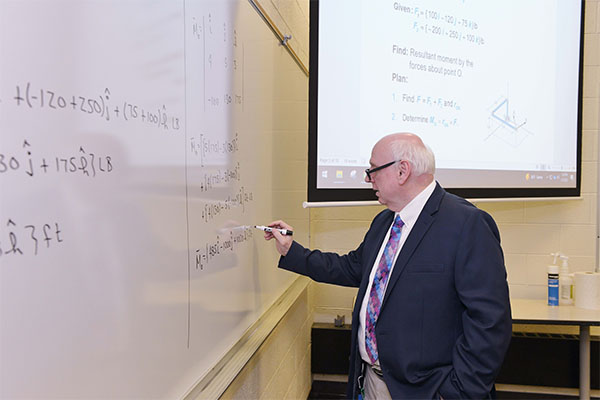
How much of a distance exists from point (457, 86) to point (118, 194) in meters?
2.08

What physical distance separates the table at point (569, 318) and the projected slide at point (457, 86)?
0.67 m

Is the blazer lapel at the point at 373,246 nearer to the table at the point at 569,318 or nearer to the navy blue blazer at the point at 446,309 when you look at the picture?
the navy blue blazer at the point at 446,309

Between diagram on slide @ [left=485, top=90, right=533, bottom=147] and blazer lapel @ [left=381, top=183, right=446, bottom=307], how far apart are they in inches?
50.1

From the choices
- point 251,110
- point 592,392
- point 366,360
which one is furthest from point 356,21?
point 592,392

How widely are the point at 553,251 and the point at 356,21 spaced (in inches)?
76.9

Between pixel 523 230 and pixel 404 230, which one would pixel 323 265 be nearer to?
pixel 404 230

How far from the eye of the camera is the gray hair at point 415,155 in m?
1.57

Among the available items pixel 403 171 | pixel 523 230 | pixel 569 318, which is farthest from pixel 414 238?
pixel 523 230

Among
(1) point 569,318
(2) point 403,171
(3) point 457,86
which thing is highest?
(3) point 457,86

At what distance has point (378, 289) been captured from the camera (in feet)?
5.28

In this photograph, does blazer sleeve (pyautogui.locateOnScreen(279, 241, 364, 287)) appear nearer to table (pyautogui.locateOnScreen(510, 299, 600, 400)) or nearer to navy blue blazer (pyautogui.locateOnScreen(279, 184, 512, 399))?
navy blue blazer (pyautogui.locateOnScreen(279, 184, 512, 399))

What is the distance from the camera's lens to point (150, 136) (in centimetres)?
95

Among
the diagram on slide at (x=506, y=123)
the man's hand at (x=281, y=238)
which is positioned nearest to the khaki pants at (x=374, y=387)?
the man's hand at (x=281, y=238)

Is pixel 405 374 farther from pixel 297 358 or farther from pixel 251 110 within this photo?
pixel 297 358
